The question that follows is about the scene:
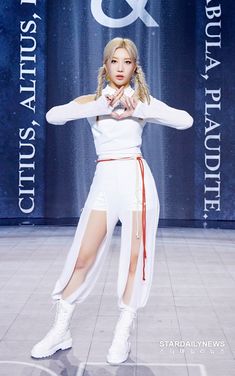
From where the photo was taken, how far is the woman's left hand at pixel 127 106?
8.40ft

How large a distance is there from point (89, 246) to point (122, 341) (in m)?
0.43

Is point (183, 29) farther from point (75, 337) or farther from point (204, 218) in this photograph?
point (75, 337)

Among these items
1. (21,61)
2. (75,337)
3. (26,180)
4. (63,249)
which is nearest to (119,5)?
(21,61)

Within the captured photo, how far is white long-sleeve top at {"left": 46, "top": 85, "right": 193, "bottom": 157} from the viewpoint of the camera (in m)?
2.61

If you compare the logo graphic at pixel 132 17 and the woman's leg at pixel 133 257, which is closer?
the woman's leg at pixel 133 257

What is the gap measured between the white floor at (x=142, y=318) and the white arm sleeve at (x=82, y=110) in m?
1.03

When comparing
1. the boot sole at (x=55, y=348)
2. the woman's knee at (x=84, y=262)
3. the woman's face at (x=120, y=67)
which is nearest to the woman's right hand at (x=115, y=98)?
the woman's face at (x=120, y=67)

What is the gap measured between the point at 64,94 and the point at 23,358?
5791 mm

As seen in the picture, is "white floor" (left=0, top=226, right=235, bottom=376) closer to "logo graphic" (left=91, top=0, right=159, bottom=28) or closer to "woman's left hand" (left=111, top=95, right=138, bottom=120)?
"woman's left hand" (left=111, top=95, right=138, bottom=120)

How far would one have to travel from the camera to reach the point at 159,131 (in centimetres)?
809

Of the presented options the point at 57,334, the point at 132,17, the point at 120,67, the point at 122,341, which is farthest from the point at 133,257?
the point at 132,17

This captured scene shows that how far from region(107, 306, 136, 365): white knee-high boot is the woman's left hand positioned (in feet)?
2.71

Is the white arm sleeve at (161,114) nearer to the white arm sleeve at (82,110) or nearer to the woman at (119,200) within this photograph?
the woman at (119,200)

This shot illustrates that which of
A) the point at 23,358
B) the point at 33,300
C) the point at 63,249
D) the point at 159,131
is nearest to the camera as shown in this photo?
the point at 23,358
